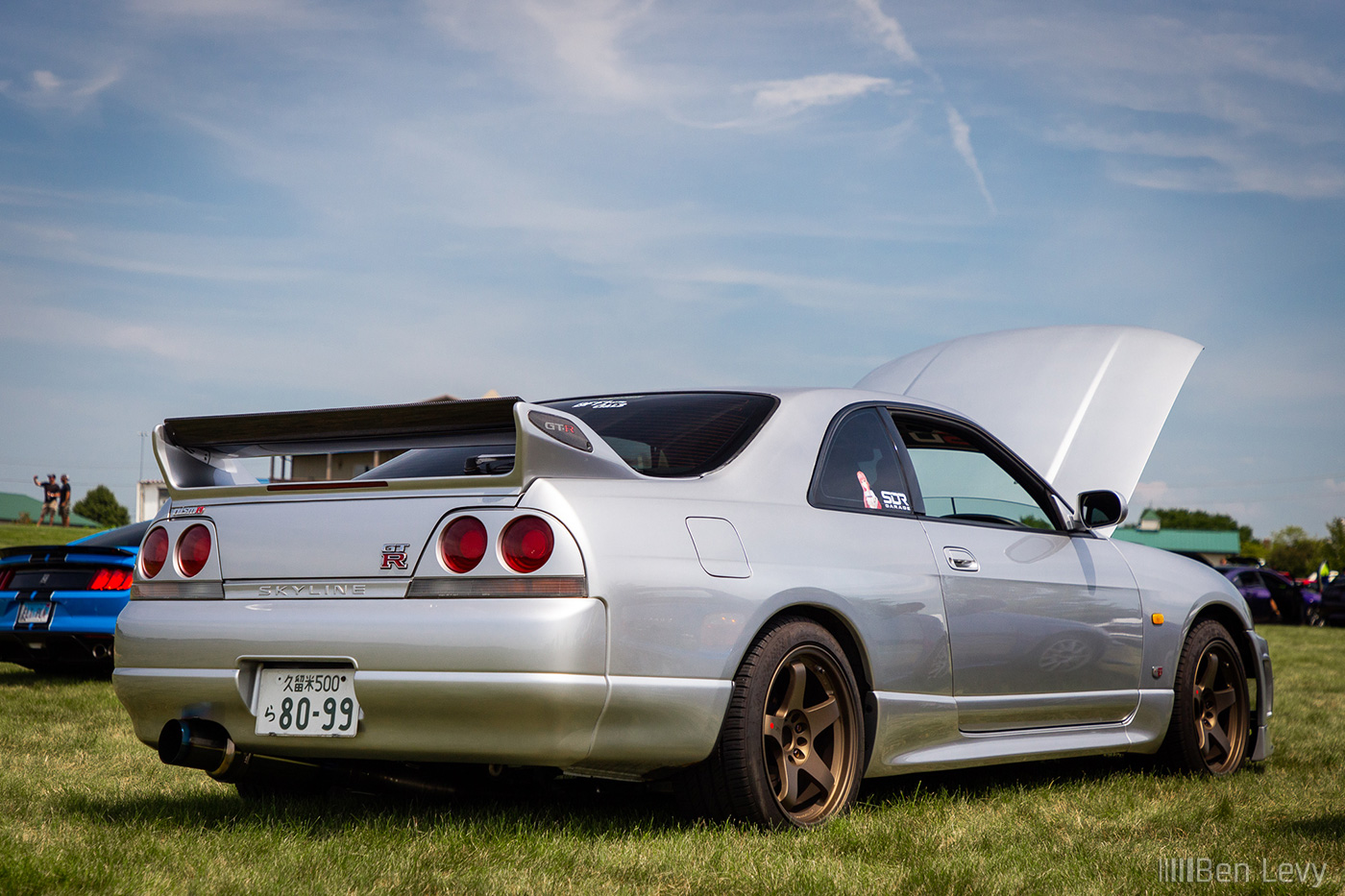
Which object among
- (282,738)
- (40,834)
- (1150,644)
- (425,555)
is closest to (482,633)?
(425,555)

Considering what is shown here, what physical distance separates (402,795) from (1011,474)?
277cm

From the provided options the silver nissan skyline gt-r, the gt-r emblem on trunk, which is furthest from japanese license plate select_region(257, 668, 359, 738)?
the gt-r emblem on trunk

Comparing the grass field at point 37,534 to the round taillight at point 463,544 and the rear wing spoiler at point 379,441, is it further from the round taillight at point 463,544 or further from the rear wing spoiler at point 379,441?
the round taillight at point 463,544

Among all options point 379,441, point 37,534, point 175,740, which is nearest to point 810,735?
point 379,441

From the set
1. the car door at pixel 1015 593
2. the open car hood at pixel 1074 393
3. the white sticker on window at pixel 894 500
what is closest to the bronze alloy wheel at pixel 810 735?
the car door at pixel 1015 593

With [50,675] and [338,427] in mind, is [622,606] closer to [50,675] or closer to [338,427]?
[338,427]

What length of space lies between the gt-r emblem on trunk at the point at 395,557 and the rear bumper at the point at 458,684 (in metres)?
0.10

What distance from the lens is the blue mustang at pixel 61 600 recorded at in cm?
919

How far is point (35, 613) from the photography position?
9.27m

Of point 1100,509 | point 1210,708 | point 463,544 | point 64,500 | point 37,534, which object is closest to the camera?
point 463,544

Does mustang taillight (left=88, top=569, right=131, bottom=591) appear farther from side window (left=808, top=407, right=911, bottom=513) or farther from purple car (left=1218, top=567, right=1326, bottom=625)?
purple car (left=1218, top=567, right=1326, bottom=625)

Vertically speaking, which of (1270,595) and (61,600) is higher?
(61,600)

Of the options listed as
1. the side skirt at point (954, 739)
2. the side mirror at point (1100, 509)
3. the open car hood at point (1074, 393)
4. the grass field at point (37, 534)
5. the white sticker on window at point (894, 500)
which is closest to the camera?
the side skirt at point (954, 739)

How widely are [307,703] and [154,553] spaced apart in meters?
0.80
